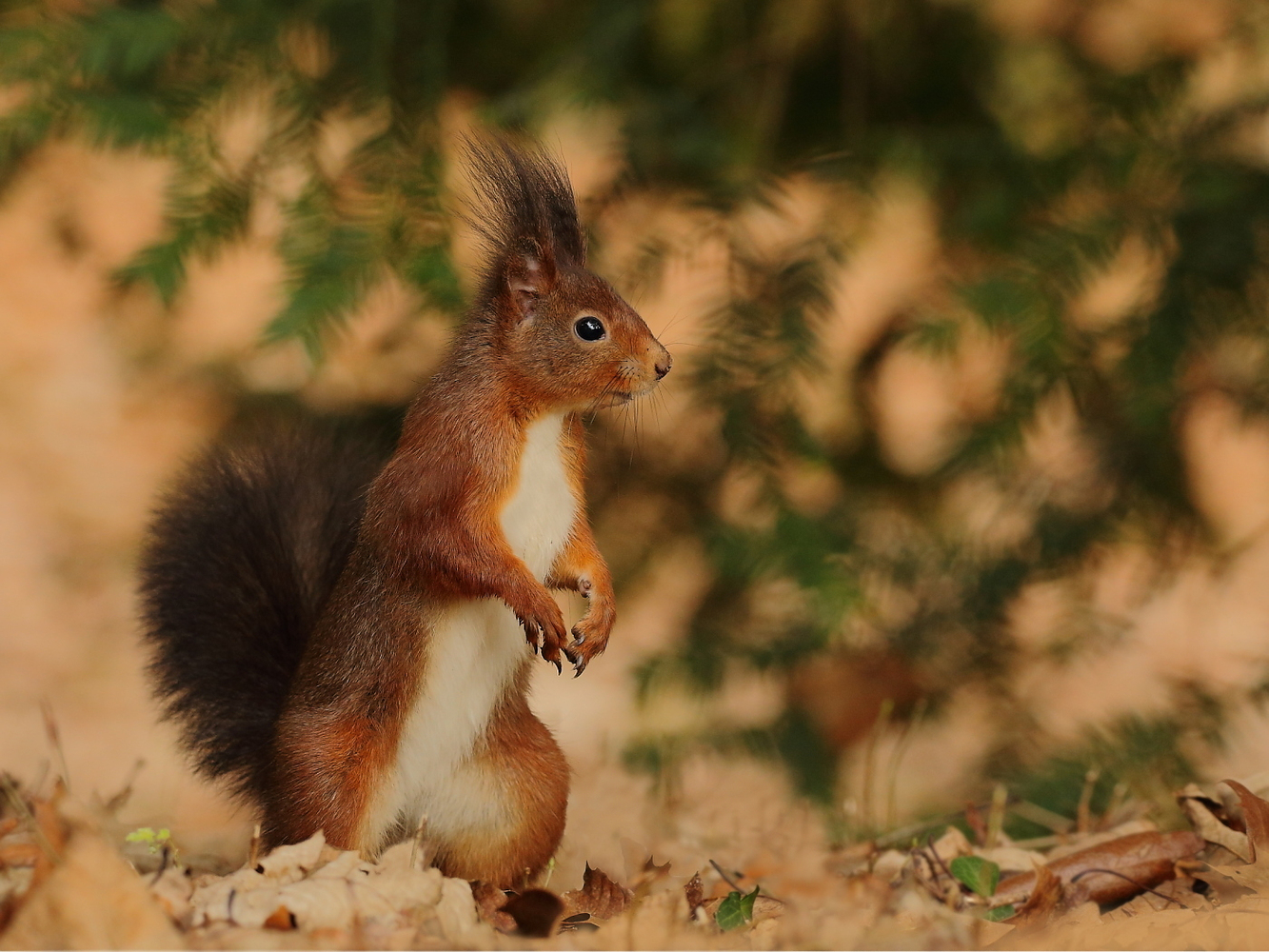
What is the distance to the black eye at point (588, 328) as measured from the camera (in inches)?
53.5

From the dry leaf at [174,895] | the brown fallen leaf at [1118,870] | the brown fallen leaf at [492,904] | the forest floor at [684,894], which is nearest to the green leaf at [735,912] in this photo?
the forest floor at [684,894]

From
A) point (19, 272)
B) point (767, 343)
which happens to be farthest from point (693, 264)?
point (19, 272)

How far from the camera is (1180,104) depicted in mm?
2109

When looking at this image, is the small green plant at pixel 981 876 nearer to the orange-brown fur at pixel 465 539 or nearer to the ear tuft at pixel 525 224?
the orange-brown fur at pixel 465 539

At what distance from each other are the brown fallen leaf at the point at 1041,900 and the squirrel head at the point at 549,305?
72 cm

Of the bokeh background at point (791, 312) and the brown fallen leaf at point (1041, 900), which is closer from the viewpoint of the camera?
the brown fallen leaf at point (1041, 900)

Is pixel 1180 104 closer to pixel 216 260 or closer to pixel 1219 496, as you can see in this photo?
pixel 1219 496

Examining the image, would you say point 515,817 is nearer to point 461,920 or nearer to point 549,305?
point 461,920

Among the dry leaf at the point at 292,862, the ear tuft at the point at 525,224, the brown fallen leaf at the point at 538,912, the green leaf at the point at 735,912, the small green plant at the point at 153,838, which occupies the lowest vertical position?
the small green plant at the point at 153,838

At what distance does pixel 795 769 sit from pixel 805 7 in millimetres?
1453

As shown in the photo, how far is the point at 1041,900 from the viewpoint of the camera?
1.41 metres

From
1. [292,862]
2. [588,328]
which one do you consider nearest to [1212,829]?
[588,328]

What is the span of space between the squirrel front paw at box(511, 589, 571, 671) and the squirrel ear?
0.32 meters

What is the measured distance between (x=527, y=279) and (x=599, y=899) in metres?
0.71
